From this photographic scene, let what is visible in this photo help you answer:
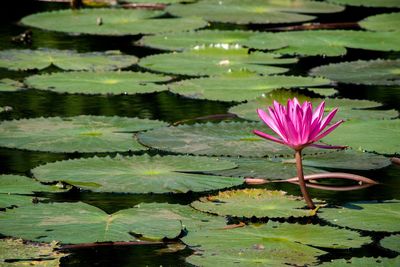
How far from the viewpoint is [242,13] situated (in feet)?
20.2

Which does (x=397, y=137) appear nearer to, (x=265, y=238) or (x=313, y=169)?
Result: (x=313, y=169)

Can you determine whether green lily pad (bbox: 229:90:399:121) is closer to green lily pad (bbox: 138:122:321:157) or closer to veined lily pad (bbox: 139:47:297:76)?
green lily pad (bbox: 138:122:321:157)

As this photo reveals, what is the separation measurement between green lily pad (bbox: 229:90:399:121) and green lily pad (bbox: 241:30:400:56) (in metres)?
1.00

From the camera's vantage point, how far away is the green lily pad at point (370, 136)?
348 cm

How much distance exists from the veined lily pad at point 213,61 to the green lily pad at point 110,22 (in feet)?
1.93

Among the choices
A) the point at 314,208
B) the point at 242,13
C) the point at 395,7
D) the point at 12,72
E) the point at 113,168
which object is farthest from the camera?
the point at 395,7

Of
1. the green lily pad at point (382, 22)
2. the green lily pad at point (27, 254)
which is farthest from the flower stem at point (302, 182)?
the green lily pad at point (382, 22)

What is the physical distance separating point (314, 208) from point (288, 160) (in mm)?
504

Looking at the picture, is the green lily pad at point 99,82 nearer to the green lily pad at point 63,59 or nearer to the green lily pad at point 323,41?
the green lily pad at point 63,59

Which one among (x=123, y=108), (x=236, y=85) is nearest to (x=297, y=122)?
(x=123, y=108)

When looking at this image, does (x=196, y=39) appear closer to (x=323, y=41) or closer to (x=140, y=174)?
(x=323, y=41)

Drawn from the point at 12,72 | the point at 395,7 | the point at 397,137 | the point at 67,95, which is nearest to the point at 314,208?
the point at 397,137

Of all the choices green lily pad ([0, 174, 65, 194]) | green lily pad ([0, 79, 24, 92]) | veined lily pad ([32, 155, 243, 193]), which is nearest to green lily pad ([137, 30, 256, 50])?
green lily pad ([0, 79, 24, 92])

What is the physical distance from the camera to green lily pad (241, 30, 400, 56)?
5203mm
